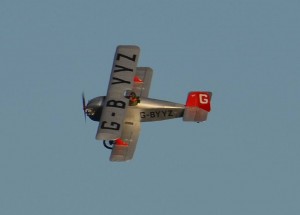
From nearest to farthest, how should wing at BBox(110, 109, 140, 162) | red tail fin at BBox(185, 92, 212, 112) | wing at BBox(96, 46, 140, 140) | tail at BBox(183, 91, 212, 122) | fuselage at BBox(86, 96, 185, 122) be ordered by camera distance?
wing at BBox(96, 46, 140, 140) → wing at BBox(110, 109, 140, 162) → fuselage at BBox(86, 96, 185, 122) → tail at BBox(183, 91, 212, 122) → red tail fin at BBox(185, 92, 212, 112)

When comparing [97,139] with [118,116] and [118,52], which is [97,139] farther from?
[118,52]

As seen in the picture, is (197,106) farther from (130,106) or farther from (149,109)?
(130,106)

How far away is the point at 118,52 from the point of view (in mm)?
72750

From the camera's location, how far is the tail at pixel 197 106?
7094 centimetres

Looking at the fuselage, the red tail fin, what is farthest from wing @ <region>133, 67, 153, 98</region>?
the red tail fin

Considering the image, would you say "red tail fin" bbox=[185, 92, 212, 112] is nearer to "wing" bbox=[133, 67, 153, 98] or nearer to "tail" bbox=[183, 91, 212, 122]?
"tail" bbox=[183, 91, 212, 122]

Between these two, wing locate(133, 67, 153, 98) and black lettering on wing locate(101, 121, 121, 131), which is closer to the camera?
black lettering on wing locate(101, 121, 121, 131)

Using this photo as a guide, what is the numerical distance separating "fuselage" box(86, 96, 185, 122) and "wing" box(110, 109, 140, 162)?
0.43 m

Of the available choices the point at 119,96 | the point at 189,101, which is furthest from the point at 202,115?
the point at 119,96

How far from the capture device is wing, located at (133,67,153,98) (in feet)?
238

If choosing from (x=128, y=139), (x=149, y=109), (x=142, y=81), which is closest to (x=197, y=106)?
(x=149, y=109)

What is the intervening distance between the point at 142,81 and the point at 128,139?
5574mm

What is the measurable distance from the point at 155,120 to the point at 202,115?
3.27 metres

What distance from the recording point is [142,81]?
2867 inches
